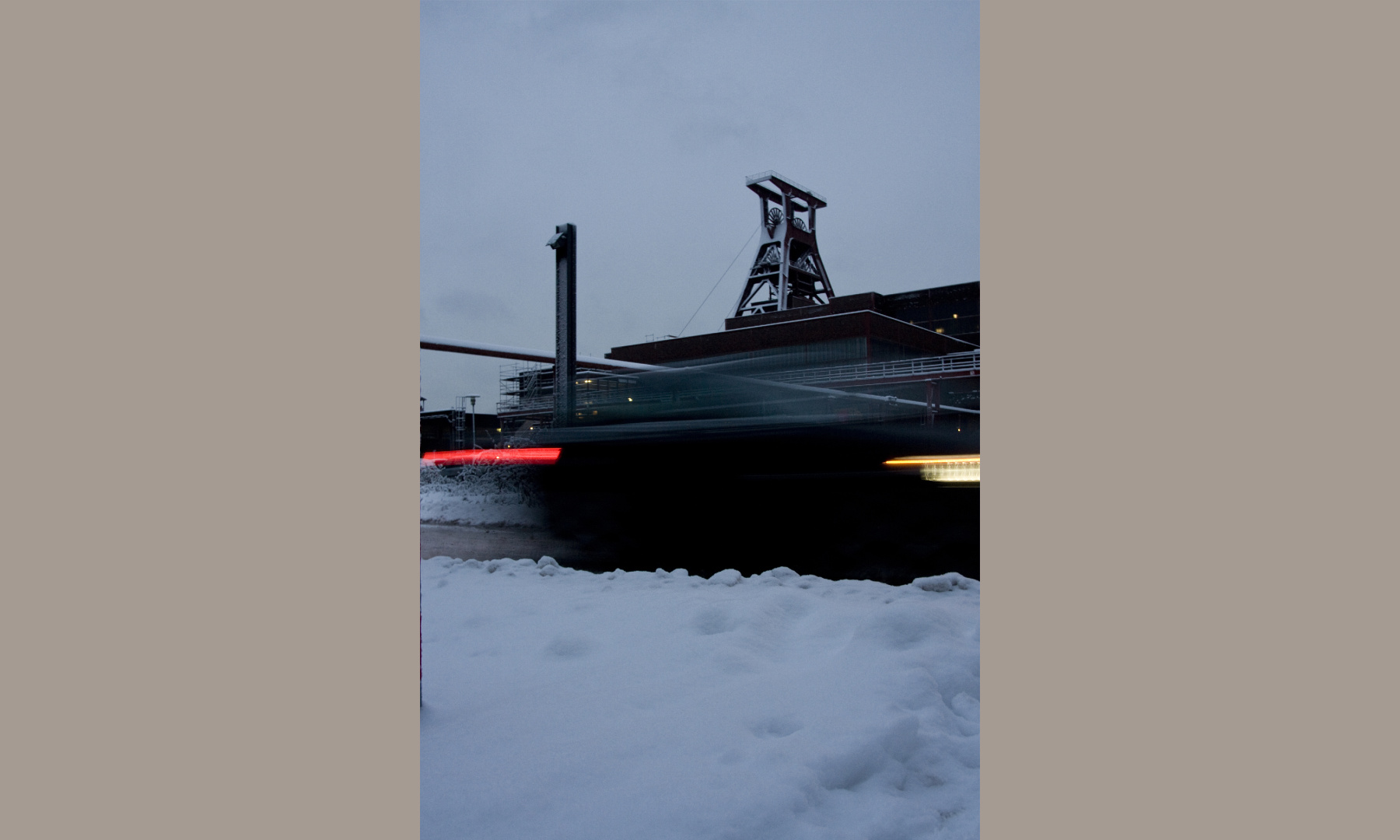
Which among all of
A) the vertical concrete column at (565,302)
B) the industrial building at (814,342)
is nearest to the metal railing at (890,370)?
the industrial building at (814,342)

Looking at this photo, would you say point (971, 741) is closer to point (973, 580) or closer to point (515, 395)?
point (973, 580)

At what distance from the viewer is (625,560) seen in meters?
3.28

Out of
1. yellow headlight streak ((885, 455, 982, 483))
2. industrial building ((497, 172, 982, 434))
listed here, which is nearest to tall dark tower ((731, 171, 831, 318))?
industrial building ((497, 172, 982, 434))

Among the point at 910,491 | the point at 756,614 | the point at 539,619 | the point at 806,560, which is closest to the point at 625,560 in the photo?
the point at 806,560

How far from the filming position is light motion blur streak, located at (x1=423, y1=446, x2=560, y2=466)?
4078mm

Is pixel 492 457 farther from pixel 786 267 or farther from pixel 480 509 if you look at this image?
pixel 786 267

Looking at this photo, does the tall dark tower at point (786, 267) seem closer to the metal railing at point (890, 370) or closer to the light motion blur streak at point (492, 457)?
the metal railing at point (890, 370)

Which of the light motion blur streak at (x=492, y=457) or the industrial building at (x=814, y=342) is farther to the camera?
the industrial building at (x=814, y=342)

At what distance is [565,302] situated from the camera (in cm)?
279

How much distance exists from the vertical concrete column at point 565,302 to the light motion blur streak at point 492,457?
1.27 metres

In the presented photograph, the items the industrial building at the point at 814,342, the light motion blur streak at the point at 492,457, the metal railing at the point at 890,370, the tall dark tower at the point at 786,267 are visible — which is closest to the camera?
the light motion blur streak at the point at 492,457

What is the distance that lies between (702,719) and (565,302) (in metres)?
2.03

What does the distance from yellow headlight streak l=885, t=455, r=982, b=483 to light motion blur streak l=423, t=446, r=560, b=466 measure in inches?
95.3

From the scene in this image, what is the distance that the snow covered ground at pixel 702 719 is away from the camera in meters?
0.87
